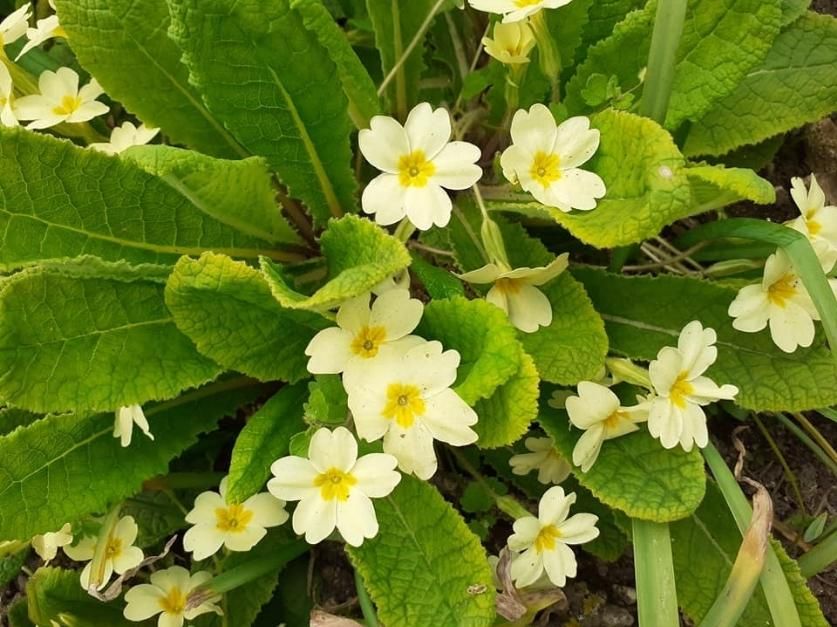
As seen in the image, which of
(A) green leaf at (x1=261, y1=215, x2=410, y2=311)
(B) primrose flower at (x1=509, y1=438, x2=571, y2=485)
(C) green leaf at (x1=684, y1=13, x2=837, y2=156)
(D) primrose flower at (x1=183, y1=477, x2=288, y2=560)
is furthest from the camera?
(C) green leaf at (x1=684, y1=13, x2=837, y2=156)

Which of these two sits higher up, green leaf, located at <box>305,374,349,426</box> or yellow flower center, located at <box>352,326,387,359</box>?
yellow flower center, located at <box>352,326,387,359</box>

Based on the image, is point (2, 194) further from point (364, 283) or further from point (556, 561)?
point (556, 561)

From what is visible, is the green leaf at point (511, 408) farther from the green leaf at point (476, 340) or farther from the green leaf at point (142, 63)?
the green leaf at point (142, 63)

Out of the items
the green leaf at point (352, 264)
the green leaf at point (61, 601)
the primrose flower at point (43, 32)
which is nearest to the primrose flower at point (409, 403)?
the green leaf at point (352, 264)

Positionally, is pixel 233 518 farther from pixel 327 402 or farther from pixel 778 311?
pixel 778 311

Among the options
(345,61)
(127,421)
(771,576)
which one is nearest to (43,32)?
(345,61)

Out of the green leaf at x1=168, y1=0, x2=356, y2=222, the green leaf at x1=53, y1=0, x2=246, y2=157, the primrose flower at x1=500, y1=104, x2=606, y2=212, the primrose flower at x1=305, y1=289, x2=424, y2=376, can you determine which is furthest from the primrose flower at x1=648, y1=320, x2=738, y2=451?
the green leaf at x1=53, y1=0, x2=246, y2=157

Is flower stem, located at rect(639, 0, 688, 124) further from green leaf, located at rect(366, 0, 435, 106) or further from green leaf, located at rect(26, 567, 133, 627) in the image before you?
green leaf, located at rect(26, 567, 133, 627)
